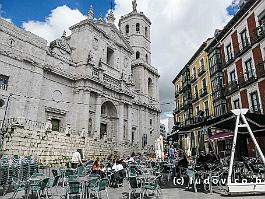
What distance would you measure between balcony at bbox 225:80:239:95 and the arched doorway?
54.4 ft

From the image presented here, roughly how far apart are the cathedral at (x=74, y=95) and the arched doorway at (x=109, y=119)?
14 cm

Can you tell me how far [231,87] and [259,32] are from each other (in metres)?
5.16

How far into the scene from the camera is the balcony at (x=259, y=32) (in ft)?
55.6

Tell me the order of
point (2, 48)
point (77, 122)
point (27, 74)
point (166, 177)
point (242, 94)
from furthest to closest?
point (77, 122), point (27, 74), point (2, 48), point (242, 94), point (166, 177)

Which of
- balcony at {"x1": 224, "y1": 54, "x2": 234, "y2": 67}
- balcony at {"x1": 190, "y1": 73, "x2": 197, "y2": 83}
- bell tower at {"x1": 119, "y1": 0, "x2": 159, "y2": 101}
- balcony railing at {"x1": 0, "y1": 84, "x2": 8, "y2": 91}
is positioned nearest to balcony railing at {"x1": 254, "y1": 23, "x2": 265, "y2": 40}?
balcony at {"x1": 224, "y1": 54, "x2": 234, "y2": 67}

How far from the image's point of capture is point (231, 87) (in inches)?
819

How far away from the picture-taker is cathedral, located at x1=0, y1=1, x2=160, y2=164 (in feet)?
66.0

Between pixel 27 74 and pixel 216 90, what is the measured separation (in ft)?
61.5

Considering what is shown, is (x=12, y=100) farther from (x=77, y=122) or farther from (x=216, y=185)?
(x=216, y=185)

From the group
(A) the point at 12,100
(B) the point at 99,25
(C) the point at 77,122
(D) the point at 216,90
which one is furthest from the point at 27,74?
(D) the point at 216,90

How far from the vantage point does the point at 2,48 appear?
21.2m

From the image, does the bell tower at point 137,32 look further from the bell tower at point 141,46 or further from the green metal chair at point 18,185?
the green metal chair at point 18,185

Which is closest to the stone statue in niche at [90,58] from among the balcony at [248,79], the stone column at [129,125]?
the stone column at [129,125]

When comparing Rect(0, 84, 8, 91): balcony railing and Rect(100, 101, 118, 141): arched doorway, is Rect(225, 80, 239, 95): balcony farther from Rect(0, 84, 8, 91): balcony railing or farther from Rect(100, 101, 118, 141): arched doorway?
Rect(0, 84, 8, 91): balcony railing
